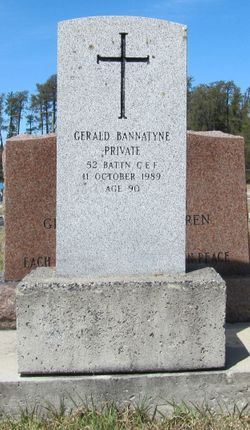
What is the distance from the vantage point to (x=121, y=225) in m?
3.79

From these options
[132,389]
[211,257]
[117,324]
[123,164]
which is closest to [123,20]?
[123,164]

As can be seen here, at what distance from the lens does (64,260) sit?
3809 millimetres

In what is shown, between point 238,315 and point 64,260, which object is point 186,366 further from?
point 238,315

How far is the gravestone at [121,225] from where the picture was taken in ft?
11.6

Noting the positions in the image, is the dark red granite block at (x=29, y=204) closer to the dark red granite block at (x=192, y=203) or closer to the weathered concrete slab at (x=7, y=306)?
the dark red granite block at (x=192, y=203)

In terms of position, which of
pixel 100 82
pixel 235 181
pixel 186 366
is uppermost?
pixel 100 82

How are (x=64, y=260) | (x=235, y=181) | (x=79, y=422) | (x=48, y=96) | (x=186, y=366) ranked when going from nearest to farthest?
(x=79, y=422), (x=186, y=366), (x=64, y=260), (x=235, y=181), (x=48, y=96)

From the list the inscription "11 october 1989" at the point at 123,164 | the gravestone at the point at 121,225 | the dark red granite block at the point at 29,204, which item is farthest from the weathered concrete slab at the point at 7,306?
the inscription "11 october 1989" at the point at 123,164

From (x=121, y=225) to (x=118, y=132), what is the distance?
21.5 inches

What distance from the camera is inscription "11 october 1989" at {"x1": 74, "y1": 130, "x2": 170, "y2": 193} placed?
374 cm

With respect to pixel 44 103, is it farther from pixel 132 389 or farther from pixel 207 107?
pixel 132 389

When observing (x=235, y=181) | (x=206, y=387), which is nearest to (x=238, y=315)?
(x=235, y=181)

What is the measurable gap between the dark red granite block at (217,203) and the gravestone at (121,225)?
4.86 ft

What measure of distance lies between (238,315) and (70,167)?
2.13m
